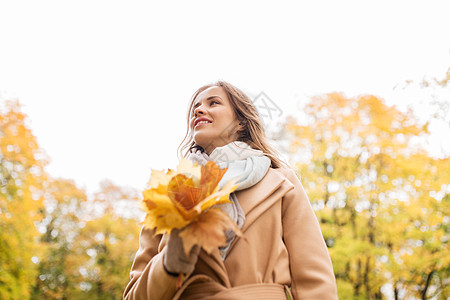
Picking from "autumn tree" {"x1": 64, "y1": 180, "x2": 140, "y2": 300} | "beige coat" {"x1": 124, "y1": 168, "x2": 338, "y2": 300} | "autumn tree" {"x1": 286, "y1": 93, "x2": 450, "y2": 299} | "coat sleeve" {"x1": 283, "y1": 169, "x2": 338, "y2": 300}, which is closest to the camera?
"beige coat" {"x1": 124, "y1": 168, "x2": 338, "y2": 300}

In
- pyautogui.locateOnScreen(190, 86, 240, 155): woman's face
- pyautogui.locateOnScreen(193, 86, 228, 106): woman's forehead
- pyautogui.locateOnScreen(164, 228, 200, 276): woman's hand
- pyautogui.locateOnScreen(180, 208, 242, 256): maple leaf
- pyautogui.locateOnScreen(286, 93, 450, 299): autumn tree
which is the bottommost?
pyautogui.locateOnScreen(286, 93, 450, 299): autumn tree

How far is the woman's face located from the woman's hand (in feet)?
3.17

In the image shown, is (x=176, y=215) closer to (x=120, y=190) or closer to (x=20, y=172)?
(x=20, y=172)

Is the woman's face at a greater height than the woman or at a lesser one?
greater

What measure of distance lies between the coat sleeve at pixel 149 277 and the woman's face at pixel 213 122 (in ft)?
2.04

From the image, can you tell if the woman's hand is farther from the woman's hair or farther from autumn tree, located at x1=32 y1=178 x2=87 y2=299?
autumn tree, located at x1=32 y1=178 x2=87 y2=299

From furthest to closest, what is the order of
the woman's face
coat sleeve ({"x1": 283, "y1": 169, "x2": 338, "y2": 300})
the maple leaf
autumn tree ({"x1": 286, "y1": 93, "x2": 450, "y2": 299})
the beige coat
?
autumn tree ({"x1": 286, "y1": 93, "x2": 450, "y2": 299})
the woman's face
coat sleeve ({"x1": 283, "y1": 169, "x2": 338, "y2": 300})
the beige coat
the maple leaf

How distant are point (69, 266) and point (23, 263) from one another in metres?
7.79

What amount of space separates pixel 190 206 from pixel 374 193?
891 centimetres

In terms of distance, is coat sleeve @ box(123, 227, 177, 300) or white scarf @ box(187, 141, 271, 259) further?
white scarf @ box(187, 141, 271, 259)

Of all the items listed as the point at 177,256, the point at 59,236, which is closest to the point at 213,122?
the point at 177,256

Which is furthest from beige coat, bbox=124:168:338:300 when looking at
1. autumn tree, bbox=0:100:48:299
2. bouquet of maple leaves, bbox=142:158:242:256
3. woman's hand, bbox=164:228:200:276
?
autumn tree, bbox=0:100:48:299

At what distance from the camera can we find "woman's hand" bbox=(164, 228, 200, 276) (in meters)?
1.44

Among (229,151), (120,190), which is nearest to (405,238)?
(229,151)
